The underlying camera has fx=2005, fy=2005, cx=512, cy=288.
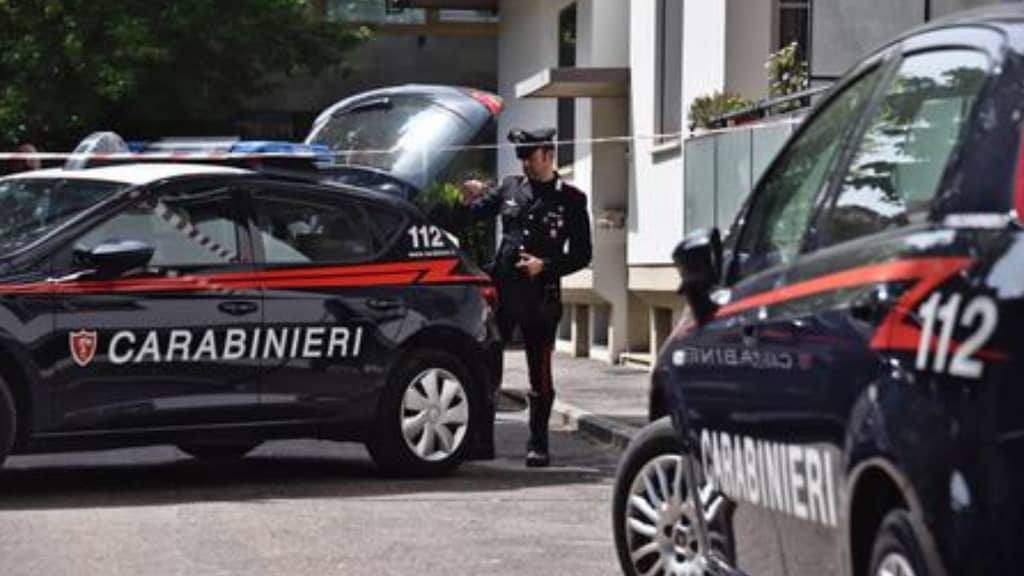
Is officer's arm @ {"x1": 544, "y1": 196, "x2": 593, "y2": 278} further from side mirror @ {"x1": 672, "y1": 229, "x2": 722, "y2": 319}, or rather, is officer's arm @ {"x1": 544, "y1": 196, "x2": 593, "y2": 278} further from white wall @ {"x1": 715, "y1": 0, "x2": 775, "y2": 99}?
white wall @ {"x1": 715, "y1": 0, "x2": 775, "y2": 99}

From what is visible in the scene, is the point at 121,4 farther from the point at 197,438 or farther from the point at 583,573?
the point at 583,573

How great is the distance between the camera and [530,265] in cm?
1116

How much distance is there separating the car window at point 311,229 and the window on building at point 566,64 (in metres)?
12.6

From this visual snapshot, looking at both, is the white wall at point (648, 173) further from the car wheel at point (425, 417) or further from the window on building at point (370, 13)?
the window on building at point (370, 13)

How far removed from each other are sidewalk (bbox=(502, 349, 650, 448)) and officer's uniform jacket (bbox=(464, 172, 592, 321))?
903 mm

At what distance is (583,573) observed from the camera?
316 inches

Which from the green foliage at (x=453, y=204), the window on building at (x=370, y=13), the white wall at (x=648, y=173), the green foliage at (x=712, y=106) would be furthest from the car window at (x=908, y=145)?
the window on building at (x=370, y=13)

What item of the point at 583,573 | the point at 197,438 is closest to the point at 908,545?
the point at 583,573

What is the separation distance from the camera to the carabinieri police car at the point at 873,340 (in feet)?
12.9

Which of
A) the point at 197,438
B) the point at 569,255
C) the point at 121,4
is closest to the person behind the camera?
the point at 197,438

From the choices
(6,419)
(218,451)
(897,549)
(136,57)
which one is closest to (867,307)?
(897,549)

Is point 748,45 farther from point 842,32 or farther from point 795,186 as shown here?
point 795,186

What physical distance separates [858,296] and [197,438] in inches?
242

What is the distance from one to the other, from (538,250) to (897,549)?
7.02 m
